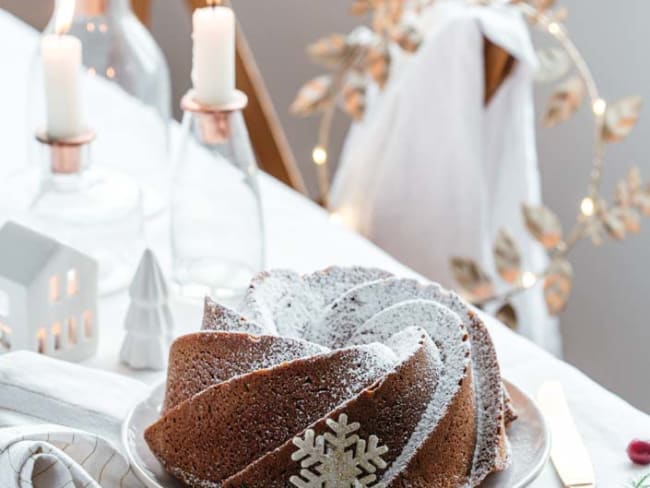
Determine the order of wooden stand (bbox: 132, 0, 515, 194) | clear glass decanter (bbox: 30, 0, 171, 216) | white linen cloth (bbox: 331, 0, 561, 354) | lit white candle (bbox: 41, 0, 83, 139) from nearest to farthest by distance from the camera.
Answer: lit white candle (bbox: 41, 0, 83, 139), clear glass decanter (bbox: 30, 0, 171, 216), white linen cloth (bbox: 331, 0, 561, 354), wooden stand (bbox: 132, 0, 515, 194)

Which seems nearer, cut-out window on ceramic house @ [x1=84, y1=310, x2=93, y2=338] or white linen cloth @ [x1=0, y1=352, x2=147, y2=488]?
white linen cloth @ [x1=0, y1=352, x2=147, y2=488]

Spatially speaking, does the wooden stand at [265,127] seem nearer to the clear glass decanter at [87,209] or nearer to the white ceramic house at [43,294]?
the clear glass decanter at [87,209]

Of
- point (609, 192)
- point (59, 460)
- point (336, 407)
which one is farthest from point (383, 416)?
point (609, 192)

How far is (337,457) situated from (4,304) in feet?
1.26

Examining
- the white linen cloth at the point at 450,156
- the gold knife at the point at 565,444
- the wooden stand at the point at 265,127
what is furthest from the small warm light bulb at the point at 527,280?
the gold knife at the point at 565,444

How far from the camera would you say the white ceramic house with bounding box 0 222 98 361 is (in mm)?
931

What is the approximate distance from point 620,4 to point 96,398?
1.64 meters

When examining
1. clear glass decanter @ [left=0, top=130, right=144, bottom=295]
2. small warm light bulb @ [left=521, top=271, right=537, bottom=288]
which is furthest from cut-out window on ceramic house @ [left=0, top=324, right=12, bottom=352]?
small warm light bulb @ [left=521, top=271, right=537, bottom=288]

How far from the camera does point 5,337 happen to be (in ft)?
3.16

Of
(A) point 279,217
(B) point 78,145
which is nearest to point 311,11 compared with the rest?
(A) point 279,217

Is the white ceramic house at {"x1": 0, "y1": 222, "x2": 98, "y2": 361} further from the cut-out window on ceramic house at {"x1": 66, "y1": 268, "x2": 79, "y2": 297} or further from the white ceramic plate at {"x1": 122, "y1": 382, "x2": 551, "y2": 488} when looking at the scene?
the white ceramic plate at {"x1": 122, "y1": 382, "x2": 551, "y2": 488}

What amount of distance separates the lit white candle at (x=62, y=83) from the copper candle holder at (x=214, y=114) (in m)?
0.10

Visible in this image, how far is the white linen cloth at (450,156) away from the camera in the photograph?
68.1 inches

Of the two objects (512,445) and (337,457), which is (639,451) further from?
(337,457)
